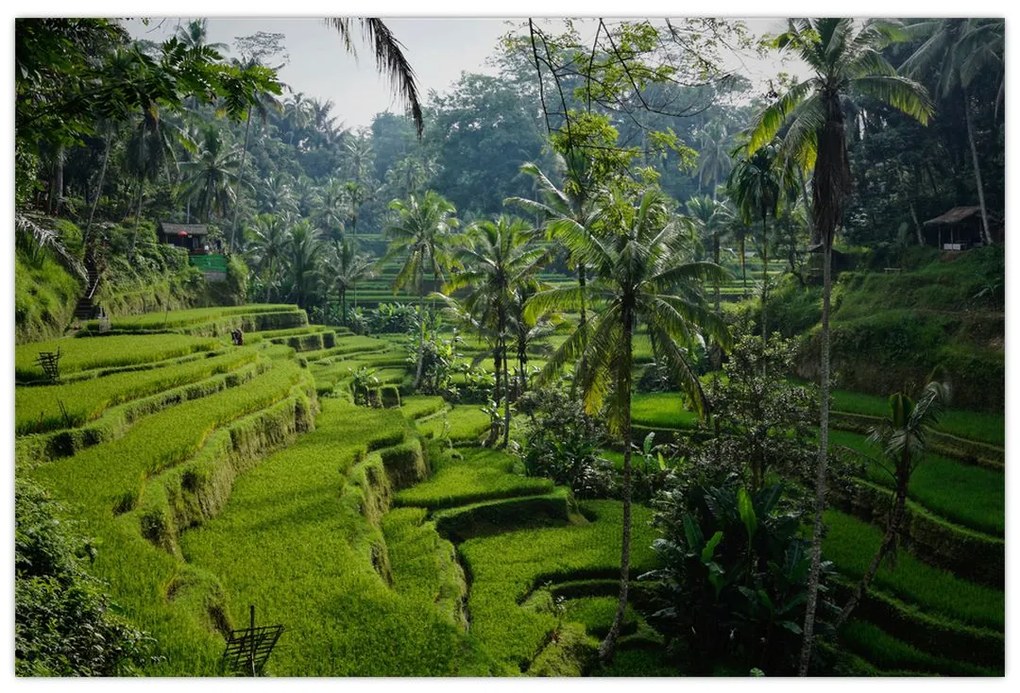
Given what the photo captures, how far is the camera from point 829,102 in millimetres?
7285

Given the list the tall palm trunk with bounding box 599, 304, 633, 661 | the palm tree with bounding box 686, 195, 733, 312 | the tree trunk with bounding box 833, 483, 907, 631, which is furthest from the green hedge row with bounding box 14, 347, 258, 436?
the palm tree with bounding box 686, 195, 733, 312

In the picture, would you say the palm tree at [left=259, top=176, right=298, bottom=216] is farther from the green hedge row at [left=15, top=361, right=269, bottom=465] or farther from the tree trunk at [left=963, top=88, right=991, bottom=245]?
the tree trunk at [left=963, top=88, right=991, bottom=245]

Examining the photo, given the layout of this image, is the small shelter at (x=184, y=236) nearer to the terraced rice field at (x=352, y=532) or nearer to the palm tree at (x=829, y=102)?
the terraced rice field at (x=352, y=532)

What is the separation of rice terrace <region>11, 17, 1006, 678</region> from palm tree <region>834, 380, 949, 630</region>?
47 millimetres

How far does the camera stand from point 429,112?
432 inches

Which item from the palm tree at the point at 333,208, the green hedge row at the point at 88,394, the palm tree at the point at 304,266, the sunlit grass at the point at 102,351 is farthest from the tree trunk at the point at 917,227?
the palm tree at the point at 333,208

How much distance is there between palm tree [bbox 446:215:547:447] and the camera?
47.3 feet

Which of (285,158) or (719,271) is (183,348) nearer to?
(719,271)

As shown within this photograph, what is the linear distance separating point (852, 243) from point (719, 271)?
11.1 ft

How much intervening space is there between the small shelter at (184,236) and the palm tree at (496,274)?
486 centimetres

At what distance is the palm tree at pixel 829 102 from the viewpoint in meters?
7.14

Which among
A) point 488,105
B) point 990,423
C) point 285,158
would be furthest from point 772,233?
point 285,158

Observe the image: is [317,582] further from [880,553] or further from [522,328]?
[522,328]

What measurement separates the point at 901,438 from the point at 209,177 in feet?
64.1
